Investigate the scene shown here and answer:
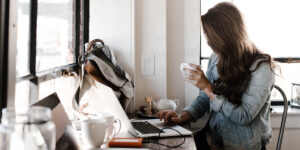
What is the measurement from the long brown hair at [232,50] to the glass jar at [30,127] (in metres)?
1.09

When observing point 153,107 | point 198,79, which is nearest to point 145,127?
point 198,79

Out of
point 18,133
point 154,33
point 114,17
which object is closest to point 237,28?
point 154,33

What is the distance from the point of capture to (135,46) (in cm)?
240

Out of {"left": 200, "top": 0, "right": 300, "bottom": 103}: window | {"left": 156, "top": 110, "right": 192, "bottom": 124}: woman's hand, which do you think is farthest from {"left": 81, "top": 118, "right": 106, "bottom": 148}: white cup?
{"left": 200, "top": 0, "right": 300, "bottom": 103}: window

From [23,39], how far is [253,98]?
1.09m

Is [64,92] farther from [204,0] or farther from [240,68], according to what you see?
[204,0]

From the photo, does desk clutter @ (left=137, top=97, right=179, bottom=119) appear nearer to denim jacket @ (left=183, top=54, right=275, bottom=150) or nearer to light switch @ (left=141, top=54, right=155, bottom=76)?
light switch @ (left=141, top=54, right=155, bottom=76)

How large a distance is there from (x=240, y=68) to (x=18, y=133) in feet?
3.98

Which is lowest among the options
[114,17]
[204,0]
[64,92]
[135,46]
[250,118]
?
[250,118]

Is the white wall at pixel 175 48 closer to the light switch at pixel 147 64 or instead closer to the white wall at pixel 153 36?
the white wall at pixel 153 36

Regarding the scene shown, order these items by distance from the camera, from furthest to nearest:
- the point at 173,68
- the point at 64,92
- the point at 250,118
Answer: the point at 173,68
the point at 250,118
the point at 64,92

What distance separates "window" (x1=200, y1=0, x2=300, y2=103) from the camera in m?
2.60

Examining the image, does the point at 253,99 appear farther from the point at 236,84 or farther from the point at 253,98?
the point at 236,84

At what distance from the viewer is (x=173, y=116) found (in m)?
1.70
